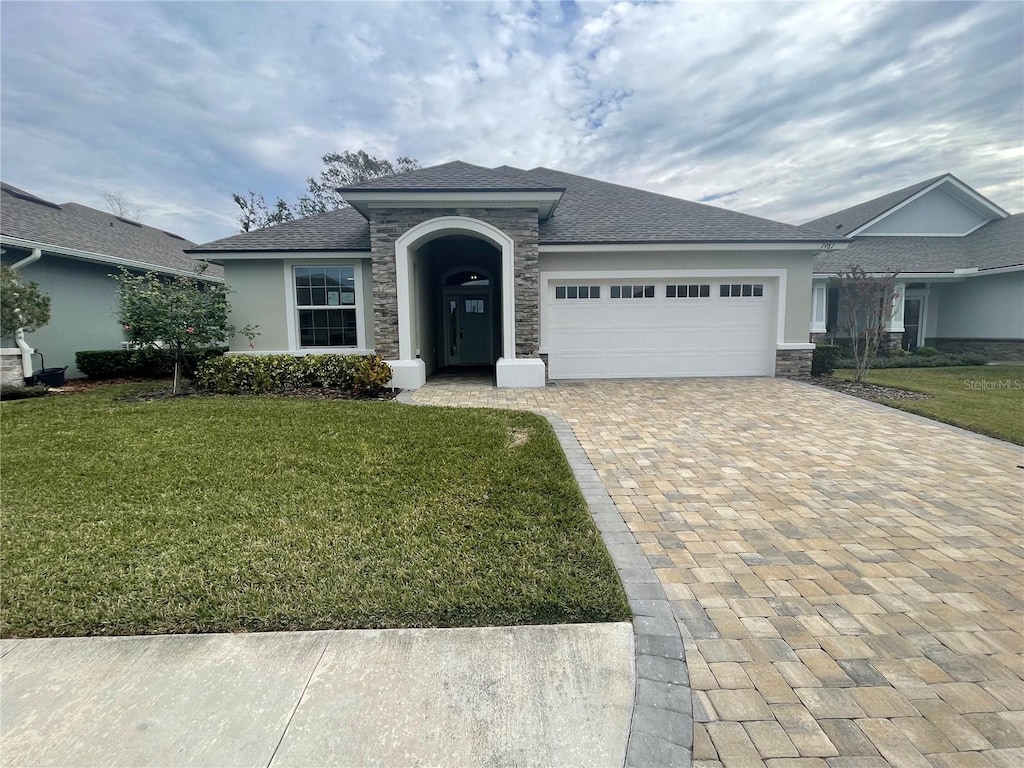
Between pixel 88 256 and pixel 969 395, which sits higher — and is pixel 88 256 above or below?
above

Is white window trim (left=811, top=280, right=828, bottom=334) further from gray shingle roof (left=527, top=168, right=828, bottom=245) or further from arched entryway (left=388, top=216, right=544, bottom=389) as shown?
arched entryway (left=388, top=216, right=544, bottom=389)

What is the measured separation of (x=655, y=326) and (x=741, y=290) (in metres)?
2.31

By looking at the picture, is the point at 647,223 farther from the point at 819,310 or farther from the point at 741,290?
the point at 819,310

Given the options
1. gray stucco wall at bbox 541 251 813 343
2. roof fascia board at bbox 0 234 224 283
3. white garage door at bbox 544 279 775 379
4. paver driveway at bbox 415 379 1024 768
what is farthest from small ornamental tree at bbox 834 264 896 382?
roof fascia board at bbox 0 234 224 283

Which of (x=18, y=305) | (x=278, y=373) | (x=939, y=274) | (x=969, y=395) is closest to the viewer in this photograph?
(x=969, y=395)

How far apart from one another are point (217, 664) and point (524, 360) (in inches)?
332

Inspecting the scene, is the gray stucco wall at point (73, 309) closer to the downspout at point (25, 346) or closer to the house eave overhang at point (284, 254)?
the downspout at point (25, 346)

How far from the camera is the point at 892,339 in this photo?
635 inches

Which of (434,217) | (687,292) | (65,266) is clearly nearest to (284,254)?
(434,217)

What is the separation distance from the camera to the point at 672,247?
10773 millimetres

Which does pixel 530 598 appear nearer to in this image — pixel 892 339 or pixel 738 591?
pixel 738 591

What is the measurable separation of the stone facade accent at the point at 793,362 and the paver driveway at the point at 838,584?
5.00 meters

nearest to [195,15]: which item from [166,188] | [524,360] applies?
[524,360]

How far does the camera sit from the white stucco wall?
17859 mm
